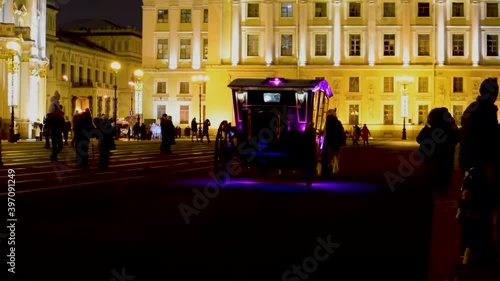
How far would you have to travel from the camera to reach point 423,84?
7825 centimetres

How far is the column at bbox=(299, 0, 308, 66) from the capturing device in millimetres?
79250

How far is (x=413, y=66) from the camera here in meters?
78.0

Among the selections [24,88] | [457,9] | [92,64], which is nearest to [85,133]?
[24,88]

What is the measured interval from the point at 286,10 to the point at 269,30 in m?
2.82

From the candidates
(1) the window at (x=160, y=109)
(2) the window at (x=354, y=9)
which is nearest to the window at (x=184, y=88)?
(1) the window at (x=160, y=109)

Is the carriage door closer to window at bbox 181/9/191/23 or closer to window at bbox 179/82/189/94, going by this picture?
window at bbox 179/82/189/94

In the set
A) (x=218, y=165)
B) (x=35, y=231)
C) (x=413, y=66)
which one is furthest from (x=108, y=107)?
(x=35, y=231)

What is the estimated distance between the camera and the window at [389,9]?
79438 mm

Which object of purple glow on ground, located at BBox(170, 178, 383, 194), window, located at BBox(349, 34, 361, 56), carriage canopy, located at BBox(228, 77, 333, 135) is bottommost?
purple glow on ground, located at BBox(170, 178, 383, 194)

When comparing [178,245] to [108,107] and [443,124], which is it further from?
[108,107]

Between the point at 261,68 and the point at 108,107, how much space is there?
113 feet

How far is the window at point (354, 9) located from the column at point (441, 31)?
26.0ft

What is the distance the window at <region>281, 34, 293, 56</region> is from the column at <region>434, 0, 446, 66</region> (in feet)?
48.3

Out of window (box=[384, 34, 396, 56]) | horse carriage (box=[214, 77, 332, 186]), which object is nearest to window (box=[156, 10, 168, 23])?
window (box=[384, 34, 396, 56])
